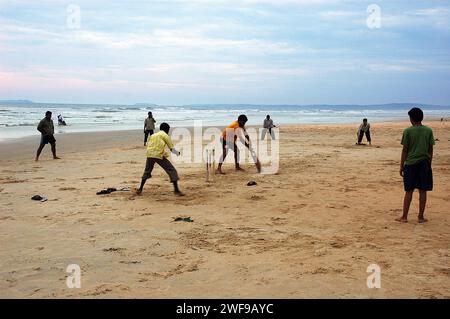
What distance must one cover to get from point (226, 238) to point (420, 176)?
320cm

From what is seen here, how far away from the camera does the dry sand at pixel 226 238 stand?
4711 mm

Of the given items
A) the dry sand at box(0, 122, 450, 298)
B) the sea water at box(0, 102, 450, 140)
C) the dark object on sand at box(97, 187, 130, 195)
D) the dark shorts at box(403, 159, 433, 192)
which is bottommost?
the dry sand at box(0, 122, 450, 298)

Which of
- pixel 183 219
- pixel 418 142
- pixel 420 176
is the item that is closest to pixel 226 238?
pixel 183 219

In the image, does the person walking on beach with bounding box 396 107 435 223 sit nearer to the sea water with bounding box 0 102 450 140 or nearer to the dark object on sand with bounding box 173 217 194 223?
the dark object on sand with bounding box 173 217 194 223

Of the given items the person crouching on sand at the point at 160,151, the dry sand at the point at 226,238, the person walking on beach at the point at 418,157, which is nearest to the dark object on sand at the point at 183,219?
the dry sand at the point at 226,238

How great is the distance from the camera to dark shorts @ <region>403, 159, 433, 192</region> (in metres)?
6.92

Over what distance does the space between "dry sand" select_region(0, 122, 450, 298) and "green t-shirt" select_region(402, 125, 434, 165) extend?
1.06m

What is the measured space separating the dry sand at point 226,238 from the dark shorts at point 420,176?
0.61 m

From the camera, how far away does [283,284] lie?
15.5ft

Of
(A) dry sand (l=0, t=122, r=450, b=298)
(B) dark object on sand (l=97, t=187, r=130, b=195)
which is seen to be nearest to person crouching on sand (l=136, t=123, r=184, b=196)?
(A) dry sand (l=0, t=122, r=450, b=298)

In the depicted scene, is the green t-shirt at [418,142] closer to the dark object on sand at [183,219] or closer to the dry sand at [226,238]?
the dry sand at [226,238]

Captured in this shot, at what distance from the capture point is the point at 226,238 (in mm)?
6332

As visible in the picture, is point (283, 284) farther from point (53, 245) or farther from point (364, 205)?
point (364, 205)
